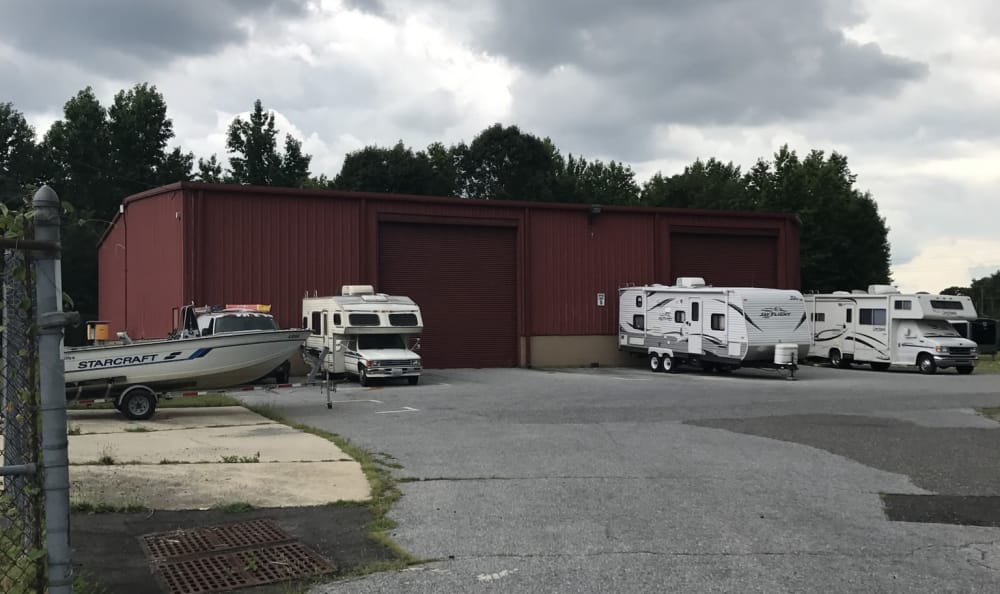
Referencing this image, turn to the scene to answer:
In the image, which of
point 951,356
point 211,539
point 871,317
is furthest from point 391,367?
point 951,356

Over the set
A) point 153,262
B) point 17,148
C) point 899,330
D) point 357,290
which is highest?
point 17,148

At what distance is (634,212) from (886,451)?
22.5 meters

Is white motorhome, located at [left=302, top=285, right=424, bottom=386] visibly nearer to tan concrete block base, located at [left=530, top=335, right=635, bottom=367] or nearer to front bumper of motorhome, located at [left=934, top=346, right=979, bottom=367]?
tan concrete block base, located at [left=530, top=335, right=635, bottom=367]

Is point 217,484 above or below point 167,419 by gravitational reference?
above

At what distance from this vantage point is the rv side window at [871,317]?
30453 mm

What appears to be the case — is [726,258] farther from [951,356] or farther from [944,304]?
[951,356]

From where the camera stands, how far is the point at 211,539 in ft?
21.6

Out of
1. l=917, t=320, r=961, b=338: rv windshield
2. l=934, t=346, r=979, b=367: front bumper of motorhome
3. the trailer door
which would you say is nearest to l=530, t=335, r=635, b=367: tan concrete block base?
the trailer door

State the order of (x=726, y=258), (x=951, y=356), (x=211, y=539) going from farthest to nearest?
(x=726, y=258), (x=951, y=356), (x=211, y=539)

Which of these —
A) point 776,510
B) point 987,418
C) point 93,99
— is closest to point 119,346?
point 776,510

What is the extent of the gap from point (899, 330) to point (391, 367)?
60.8 ft

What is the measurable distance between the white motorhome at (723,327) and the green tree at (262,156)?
4454 centimetres

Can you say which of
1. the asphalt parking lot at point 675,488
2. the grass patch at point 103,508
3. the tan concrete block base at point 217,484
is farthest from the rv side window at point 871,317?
the grass patch at point 103,508

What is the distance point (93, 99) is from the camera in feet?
192
